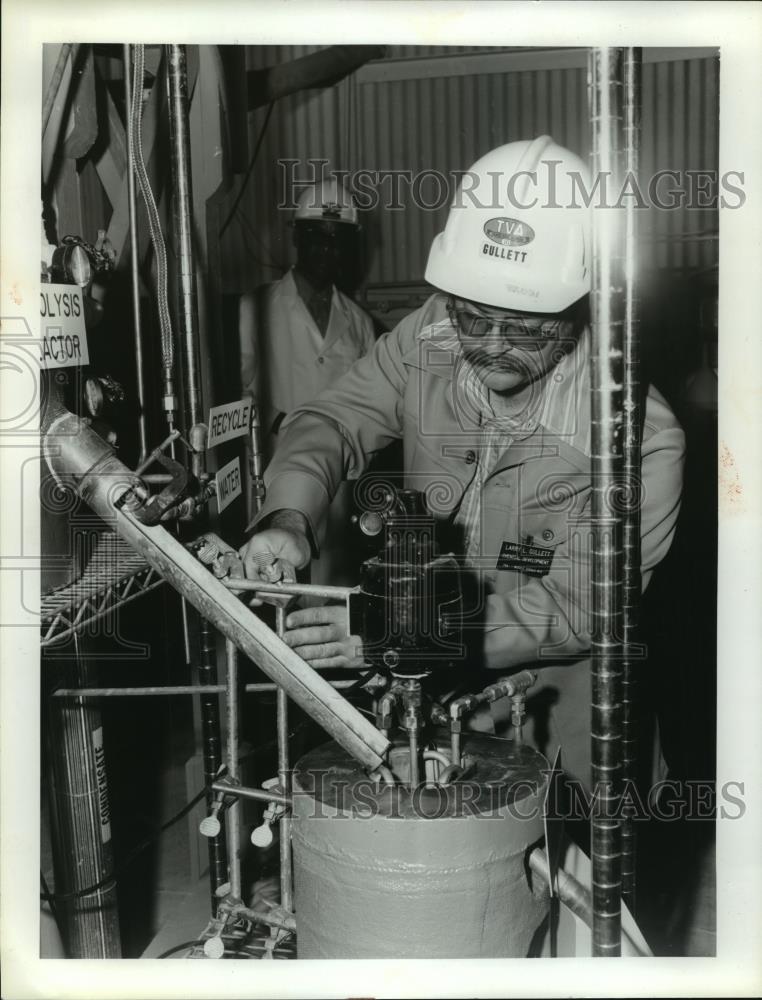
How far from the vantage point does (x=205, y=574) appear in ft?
4.45

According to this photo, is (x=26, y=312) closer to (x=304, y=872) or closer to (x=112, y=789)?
(x=304, y=872)

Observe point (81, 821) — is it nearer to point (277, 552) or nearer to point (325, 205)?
point (277, 552)

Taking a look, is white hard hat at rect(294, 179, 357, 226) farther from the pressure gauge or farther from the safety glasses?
the pressure gauge

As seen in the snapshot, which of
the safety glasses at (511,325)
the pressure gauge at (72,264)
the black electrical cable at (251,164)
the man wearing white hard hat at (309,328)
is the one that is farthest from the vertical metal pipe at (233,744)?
the black electrical cable at (251,164)

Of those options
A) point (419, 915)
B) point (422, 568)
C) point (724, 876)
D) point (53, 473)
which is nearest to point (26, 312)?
point (53, 473)

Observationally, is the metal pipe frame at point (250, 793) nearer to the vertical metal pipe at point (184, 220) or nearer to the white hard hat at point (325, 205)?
the vertical metal pipe at point (184, 220)

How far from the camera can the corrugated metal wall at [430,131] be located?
3287mm

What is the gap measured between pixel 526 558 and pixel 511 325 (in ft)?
1.54

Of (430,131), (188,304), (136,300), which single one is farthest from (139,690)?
(430,131)

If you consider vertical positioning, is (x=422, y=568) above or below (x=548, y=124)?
below

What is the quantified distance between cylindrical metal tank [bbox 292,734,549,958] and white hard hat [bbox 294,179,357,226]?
2.30 meters

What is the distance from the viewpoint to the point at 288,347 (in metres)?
3.03

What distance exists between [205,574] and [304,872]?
1.43 ft

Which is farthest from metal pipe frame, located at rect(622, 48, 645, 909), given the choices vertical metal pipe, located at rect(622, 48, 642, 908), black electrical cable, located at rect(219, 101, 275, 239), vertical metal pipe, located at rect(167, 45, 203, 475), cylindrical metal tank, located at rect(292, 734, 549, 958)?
black electrical cable, located at rect(219, 101, 275, 239)
